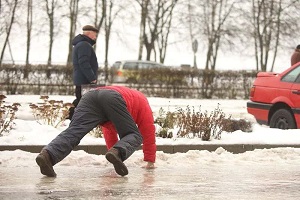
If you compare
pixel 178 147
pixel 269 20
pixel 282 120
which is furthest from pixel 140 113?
pixel 269 20

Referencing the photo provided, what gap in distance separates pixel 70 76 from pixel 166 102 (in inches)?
169

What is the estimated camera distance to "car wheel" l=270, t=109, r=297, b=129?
12.7 metres

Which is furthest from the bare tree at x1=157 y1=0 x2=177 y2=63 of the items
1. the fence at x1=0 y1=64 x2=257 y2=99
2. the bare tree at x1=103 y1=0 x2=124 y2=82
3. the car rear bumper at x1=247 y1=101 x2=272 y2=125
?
the car rear bumper at x1=247 y1=101 x2=272 y2=125

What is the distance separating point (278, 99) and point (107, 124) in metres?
5.84

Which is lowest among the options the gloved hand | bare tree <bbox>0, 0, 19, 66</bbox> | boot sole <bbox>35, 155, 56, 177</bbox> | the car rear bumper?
the gloved hand

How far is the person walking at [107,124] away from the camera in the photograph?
7297mm

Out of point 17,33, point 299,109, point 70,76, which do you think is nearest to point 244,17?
point 17,33

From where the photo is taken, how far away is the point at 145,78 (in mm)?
27656

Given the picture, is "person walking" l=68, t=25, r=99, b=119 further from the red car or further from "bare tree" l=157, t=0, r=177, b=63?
"bare tree" l=157, t=0, r=177, b=63

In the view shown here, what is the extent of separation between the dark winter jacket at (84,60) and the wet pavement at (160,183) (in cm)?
362

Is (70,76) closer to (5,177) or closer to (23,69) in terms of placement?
(23,69)

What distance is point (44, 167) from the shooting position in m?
7.28

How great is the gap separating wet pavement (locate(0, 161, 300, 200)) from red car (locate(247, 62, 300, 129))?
387 cm

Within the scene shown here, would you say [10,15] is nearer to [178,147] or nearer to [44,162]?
[178,147]
